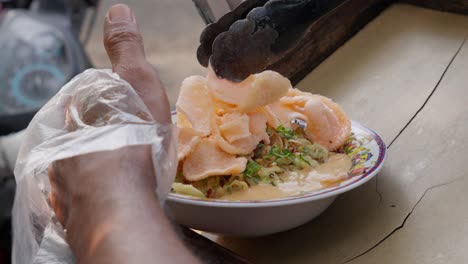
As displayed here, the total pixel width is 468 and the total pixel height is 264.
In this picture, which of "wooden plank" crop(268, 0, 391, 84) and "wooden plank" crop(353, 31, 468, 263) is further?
"wooden plank" crop(268, 0, 391, 84)

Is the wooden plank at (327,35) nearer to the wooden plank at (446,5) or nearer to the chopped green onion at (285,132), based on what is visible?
the wooden plank at (446,5)

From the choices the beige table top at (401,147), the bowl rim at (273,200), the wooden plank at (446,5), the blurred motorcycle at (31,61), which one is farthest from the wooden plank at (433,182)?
the blurred motorcycle at (31,61)

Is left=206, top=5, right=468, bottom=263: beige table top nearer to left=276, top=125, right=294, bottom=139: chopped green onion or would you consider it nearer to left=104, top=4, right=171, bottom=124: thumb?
left=276, top=125, right=294, bottom=139: chopped green onion

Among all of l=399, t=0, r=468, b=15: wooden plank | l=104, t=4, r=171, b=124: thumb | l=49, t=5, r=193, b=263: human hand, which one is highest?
l=104, t=4, r=171, b=124: thumb

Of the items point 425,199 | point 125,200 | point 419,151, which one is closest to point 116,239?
point 125,200

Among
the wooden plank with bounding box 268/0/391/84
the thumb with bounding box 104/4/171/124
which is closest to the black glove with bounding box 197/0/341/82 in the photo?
the thumb with bounding box 104/4/171/124

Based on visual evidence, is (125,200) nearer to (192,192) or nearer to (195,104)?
(192,192)
